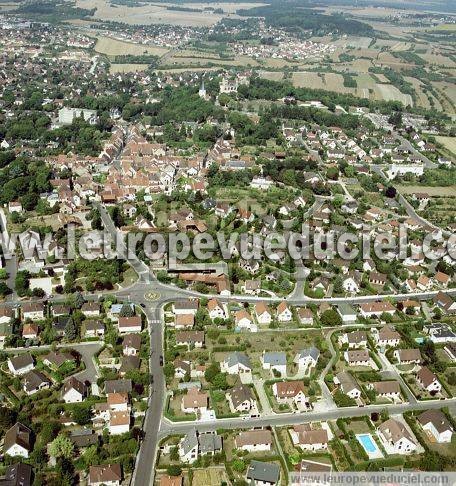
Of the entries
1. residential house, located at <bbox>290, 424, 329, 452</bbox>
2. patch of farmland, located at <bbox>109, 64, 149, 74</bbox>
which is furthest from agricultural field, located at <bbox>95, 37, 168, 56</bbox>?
residential house, located at <bbox>290, 424, 329, 452</bbox>

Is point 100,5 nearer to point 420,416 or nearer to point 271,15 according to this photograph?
→ point 271,15

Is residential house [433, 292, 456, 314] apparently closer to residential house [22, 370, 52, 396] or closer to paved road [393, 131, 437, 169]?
residential house [22, 370, 52, 396]

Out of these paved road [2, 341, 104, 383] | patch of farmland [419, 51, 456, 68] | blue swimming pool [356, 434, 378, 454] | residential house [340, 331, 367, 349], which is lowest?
paved road [2, 341, 104, 383]

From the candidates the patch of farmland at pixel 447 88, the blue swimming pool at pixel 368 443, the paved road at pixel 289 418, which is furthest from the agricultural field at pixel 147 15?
the blue swimming pool at pixel 368 443

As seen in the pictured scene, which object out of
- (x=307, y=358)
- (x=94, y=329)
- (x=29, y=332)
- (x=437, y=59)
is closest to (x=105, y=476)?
(x=94, y=329)

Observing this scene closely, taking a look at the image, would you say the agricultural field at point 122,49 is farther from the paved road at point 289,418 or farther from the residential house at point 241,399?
the paved road at point 289,418

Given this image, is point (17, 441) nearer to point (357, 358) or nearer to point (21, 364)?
point (21, 364)

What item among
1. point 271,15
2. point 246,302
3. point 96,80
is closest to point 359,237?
point 246,302
